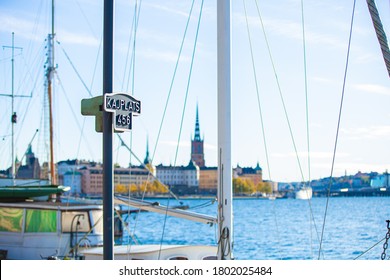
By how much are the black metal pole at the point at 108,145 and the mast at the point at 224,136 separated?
1.53m

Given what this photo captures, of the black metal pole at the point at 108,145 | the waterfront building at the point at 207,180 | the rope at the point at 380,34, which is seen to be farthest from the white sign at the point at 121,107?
the waterfront building at the point at 207,180

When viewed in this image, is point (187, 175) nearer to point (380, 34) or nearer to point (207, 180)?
point (207, 180)

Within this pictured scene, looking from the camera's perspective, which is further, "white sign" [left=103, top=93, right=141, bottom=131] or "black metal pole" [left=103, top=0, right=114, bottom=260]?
"white sign" [left=103, top=93, right=141, bottom=131]

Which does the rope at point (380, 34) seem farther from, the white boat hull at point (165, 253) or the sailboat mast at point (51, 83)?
the sailboat mast at point (51, 83)

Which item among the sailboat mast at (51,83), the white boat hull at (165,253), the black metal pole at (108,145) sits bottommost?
the white boat hull at (165,253)

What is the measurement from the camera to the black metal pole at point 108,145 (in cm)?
593

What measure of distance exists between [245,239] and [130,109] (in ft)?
129

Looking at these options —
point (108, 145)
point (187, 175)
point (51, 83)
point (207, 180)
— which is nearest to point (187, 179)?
point (187, 175)

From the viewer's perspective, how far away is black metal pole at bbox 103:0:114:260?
5934 millimetres

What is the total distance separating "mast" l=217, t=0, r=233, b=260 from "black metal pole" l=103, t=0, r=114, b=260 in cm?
153

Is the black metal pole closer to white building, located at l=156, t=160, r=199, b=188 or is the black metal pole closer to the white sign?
the white sign

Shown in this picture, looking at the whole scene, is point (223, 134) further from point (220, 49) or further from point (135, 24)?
point (135, 24)

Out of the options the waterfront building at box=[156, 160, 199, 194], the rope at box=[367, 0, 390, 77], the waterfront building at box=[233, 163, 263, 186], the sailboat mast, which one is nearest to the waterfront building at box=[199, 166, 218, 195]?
the waterfront building at box=[156, 160, 199, 194]

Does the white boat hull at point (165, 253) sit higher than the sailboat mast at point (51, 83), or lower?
lower
